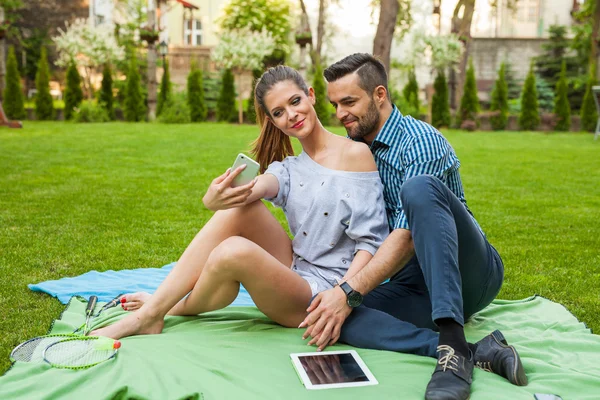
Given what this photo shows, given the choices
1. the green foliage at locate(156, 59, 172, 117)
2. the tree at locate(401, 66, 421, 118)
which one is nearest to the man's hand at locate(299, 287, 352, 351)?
the tree at locate(401, 66, 421, 118)

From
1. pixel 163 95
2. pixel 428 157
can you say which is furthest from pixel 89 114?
pixel 428 157

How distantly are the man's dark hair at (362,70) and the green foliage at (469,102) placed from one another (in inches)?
699

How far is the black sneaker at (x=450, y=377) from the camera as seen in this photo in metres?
2.45

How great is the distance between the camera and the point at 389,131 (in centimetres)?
325

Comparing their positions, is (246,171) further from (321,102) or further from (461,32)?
(461,32)

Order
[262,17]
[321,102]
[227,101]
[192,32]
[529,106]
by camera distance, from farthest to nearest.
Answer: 1. [192,32]
2. [262,17]
3. [227,101]
4. [529,106]
5. [321,102]

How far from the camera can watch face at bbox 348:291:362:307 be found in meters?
2.87

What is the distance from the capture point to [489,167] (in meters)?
11.0

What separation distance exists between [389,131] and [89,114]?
59.7 feet

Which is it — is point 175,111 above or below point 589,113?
below

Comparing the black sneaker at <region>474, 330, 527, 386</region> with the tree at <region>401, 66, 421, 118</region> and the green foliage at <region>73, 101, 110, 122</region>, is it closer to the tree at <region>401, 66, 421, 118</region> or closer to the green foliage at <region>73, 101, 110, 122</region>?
the tree at <region>401, 66, 421, 118</region>

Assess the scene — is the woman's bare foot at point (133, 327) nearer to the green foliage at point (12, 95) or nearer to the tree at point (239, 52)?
the tree at point (239, 52)

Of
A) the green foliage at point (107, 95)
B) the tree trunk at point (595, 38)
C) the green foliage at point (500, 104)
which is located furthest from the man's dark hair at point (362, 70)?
the tree trunk at point (595, 38)

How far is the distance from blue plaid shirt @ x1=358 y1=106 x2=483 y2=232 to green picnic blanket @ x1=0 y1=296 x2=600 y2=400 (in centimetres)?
69
